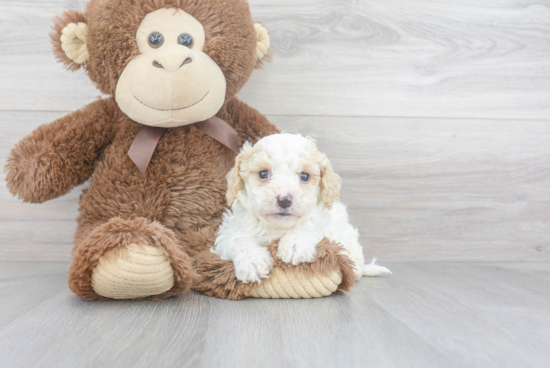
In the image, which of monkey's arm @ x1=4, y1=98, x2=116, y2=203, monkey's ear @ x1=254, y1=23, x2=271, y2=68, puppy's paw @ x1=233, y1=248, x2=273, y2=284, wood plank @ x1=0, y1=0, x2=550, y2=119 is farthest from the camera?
wood plank @ x1=0, y1=0, x2=550, y2=119

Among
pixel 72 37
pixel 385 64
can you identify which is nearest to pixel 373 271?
pixel 385 64

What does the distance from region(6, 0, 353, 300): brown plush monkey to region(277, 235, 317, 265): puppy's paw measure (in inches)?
0.7

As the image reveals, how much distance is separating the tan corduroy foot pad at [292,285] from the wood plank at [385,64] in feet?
2.22

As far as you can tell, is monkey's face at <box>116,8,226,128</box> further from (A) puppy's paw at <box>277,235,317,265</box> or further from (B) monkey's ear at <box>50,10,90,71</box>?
(A) puppy's paw at <box>277,235,317,265</box>

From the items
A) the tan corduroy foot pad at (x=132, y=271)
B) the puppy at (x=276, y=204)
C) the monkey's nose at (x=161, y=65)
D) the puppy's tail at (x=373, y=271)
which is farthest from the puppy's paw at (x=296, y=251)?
the monkey's nose at (x=161, y=65)

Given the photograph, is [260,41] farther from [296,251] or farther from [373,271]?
[373,271]

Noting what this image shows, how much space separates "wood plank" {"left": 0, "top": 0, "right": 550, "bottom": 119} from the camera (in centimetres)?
149

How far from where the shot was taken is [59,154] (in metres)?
1.14

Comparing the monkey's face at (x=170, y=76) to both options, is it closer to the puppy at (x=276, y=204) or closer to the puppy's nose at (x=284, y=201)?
the puppy at (x=276, y=204)

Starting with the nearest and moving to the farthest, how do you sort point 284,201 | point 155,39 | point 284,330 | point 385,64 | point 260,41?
point 284,330
point 284,201
point 155,39
point 260,41
point 385,64

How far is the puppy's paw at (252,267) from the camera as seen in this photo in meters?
1.01

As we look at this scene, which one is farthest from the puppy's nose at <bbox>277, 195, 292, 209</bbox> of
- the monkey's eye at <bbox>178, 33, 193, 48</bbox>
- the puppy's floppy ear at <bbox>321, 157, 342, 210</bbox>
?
the monkey's eye at <bbox>178, 33, 193, 48</bbox>

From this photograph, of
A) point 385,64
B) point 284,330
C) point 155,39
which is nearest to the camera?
point 284,330

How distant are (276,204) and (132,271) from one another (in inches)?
13.1
